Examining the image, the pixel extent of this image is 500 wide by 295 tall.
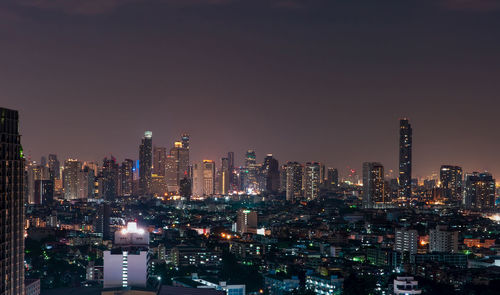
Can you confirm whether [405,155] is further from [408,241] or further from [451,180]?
[408,241]

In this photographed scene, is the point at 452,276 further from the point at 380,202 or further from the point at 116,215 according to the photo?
the point at 380,202

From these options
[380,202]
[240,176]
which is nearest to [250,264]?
[380,202]

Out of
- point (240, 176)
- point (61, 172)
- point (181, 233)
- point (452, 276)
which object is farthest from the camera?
point (240, 176)

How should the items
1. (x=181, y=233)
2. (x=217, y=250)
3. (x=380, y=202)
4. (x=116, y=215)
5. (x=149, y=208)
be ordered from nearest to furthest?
1. (x=217, y=250)
2. (x=181, y=233)
3. (x=116, y=215)
4. (x=149, y=208)
5. (x=380, y=202)

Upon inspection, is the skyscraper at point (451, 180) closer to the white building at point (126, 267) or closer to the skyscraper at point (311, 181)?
the skyscraper at point (311, 181)

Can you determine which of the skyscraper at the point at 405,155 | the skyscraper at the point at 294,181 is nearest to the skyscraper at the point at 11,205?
the skyscraper at the point at 405,155

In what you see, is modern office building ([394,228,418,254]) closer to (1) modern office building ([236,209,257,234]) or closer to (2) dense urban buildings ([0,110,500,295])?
(2) dense urban buildings ([0,110,500,295])
